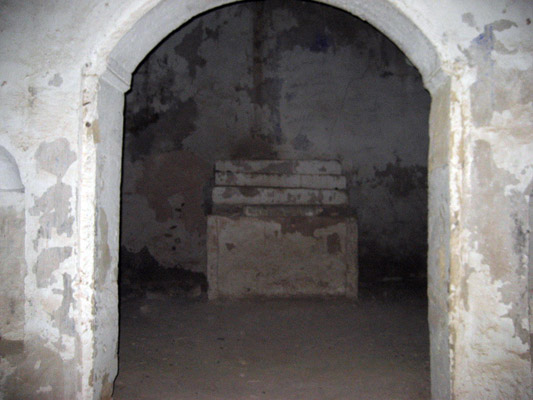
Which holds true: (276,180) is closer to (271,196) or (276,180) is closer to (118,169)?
(271,196)

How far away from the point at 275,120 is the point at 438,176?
3365 millimetres

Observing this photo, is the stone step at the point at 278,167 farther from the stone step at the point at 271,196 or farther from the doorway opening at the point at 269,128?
the doorway opening at the point at 269,128

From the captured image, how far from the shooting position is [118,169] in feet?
7.50

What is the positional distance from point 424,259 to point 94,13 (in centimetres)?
469

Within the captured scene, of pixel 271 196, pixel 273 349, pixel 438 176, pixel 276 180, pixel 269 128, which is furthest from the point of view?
pixel 269 128

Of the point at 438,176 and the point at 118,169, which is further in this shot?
the point at 118,169

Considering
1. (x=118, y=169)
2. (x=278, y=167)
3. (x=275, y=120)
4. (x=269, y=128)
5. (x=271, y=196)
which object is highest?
(x=275, y=120)

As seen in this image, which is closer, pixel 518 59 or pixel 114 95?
pixel 518 59

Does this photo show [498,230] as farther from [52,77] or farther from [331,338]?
[52,77]

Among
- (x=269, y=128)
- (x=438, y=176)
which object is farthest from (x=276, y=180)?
(x=438, y=176)

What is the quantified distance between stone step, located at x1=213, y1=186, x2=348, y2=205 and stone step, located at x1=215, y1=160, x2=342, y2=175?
0.81 ft

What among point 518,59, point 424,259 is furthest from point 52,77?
point 424,259

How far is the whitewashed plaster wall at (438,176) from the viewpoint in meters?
1.92

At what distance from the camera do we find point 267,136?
5262 mm
